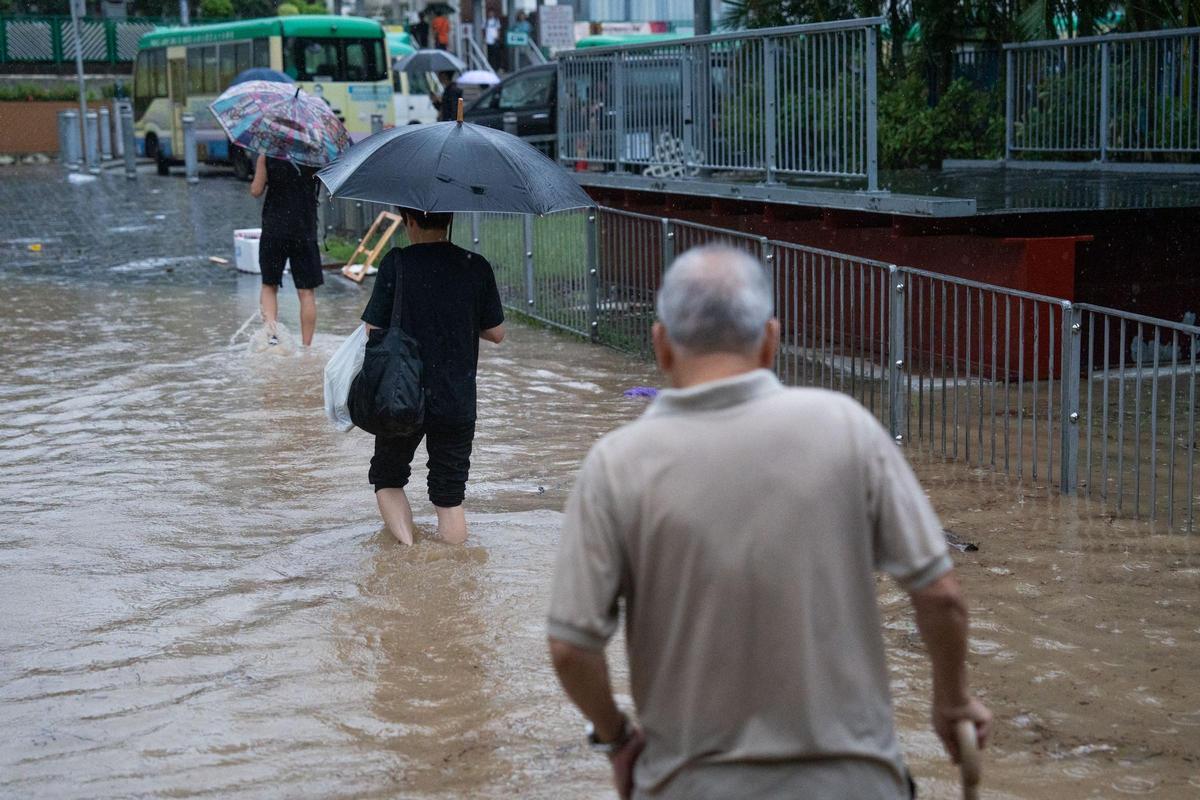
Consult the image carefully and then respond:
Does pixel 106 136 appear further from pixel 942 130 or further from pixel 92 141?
pixel 942 130

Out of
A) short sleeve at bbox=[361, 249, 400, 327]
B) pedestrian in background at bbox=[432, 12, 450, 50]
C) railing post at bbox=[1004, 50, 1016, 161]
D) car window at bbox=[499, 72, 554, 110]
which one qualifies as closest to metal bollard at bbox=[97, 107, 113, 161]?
pedestrian in background at bbox=[432, 12, 450, 50]

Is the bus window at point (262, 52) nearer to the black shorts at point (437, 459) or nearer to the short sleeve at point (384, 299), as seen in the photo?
the black shorts at point (437, 459)

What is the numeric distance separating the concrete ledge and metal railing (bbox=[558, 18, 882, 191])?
143 millimetres

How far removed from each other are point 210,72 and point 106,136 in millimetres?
5969

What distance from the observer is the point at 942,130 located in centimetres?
1730

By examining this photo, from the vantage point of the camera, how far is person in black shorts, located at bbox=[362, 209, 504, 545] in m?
6.16

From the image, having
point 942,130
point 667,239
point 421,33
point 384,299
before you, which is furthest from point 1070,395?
point 421,33

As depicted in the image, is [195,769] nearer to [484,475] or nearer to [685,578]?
[685,578]

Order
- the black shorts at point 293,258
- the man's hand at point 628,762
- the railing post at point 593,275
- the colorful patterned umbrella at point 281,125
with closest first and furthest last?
the man's hand at point 628,762, the colorful patterned umbrella at point 281,125, the black shorts at point 293,258, the railing post at point 593,275

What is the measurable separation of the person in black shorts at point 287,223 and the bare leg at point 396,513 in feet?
15.6

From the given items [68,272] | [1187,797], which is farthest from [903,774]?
[68,272]

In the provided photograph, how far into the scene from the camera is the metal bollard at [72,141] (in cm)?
3462

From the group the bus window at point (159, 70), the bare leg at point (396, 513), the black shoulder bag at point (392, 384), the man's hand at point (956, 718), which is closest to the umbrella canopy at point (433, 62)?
the bus window at point (159, 70)

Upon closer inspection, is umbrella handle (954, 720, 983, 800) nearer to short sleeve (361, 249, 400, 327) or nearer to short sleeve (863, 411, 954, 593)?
short sleeve (863, 411, 954, 593)
